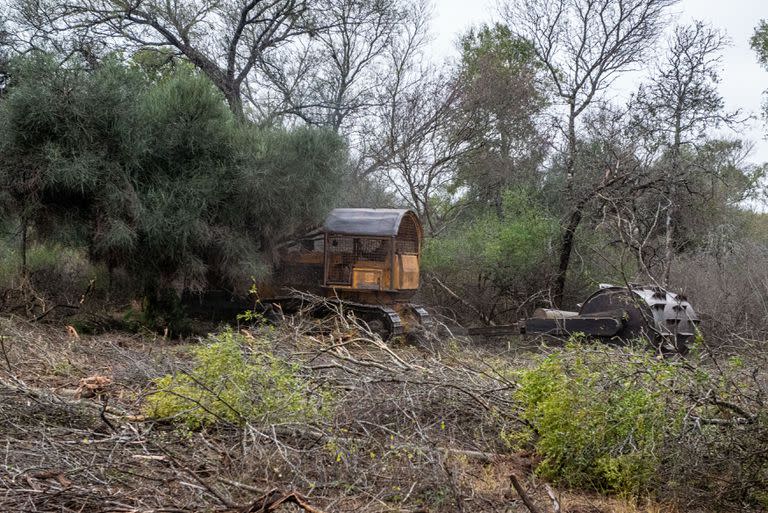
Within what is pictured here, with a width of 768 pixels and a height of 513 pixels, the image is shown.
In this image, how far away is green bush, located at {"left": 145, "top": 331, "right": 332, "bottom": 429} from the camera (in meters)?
5.80

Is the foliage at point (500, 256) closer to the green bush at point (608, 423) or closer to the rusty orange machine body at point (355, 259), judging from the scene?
the rusty orange machine body at point (355, 259)

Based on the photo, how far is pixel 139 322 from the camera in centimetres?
1673

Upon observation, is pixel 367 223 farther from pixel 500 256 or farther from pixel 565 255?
pixel 565 255

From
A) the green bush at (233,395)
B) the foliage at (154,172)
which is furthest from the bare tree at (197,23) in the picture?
the green bush at (233,395)

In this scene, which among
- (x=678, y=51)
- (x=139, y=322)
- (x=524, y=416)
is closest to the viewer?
(x=524, y=416)

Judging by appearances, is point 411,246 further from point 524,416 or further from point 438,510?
point 438,510

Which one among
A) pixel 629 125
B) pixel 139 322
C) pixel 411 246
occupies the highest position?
pixel 629 125

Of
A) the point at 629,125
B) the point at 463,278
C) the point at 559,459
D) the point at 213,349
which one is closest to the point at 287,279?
the point at 463,278

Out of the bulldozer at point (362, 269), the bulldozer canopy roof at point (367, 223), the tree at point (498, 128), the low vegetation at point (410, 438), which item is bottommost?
the low vegetation at point (410, 438)

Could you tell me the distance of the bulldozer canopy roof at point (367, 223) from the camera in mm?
16484

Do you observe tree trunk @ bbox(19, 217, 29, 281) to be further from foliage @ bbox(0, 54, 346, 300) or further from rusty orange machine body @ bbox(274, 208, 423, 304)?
rusty orange machine body @ bbox(274, 208, 423, 304)

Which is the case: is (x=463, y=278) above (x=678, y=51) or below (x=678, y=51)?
below

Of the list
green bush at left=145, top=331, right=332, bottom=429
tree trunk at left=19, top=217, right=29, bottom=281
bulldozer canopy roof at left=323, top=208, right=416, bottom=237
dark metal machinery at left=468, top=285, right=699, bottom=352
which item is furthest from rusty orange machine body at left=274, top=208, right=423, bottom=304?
green bush at left=145, top=331, right=332, bottom=429

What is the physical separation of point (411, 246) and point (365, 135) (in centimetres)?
906
